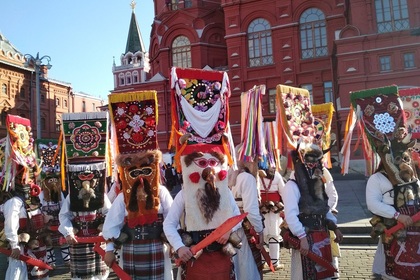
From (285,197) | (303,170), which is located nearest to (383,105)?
(303,170)

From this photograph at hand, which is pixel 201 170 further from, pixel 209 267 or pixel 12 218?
pixel 12 218

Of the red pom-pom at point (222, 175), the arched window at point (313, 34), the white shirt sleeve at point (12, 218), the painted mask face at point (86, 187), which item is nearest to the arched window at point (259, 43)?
the arched window at point (313, 34)

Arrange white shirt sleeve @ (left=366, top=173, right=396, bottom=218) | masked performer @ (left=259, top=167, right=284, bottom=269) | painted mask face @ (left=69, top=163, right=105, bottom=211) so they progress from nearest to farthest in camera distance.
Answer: white shirt sleeve @ (left=366, top=173, right=396, bottom=218) < painted mask face @ (left=69, top=163, right=105, bottom=211) < masked performer @ (left=259, top=167, right=284, bottom=269)

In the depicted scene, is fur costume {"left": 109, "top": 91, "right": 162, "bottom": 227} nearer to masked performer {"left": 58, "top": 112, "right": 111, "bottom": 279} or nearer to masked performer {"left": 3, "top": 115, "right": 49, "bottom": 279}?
masked performer {"left": 58, "top": 112, "right": 111, "bottom": 279}

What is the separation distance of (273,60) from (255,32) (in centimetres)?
252

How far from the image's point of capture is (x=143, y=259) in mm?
4145

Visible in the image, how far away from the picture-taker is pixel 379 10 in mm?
20203

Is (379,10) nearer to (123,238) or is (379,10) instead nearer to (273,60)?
(273,60)

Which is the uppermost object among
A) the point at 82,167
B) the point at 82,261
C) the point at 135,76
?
the point at 135,76

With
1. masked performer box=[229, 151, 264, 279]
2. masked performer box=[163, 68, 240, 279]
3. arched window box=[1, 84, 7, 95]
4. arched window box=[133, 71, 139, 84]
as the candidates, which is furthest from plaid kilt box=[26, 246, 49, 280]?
arched window box=[133, 71, 139, 84]

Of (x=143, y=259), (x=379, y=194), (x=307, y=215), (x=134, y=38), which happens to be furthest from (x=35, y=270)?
(x=134, y=38)

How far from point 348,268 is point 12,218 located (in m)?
5.39

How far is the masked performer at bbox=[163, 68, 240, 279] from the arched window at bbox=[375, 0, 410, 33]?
62.5 feet

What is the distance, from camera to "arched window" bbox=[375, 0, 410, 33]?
1989cm
